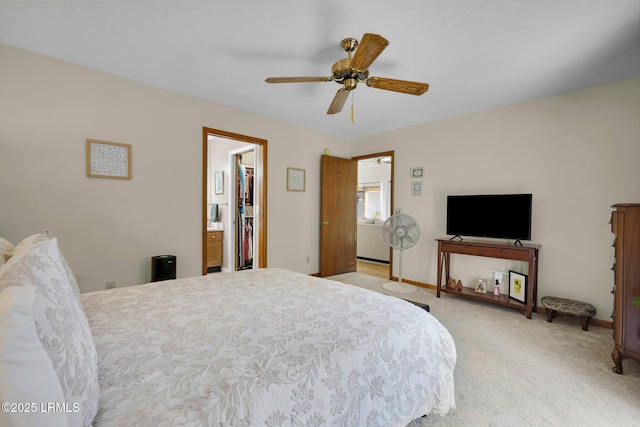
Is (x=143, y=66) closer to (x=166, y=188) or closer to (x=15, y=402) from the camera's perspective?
(x=166, y=188)

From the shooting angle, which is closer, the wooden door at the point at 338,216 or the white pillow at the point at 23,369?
the white pillow at the point at 23,369

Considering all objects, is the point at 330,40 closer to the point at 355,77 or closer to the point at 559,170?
the point at 355,77

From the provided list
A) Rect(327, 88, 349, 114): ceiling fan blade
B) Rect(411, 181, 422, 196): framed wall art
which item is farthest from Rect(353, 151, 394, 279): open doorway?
Rect(327, 88, 349, 114): ceiling fan blade

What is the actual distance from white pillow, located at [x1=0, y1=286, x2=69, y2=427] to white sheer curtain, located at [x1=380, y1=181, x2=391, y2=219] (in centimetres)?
661

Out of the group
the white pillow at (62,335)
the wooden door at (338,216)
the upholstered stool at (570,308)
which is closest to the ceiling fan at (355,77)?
the white pillow at (62,335)

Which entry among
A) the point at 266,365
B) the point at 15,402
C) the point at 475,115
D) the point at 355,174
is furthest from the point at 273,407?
the point at 355,174

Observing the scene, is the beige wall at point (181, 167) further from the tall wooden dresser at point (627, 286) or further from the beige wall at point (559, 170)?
the tall wooden dresser at point (627, 286)

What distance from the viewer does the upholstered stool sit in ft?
8.57

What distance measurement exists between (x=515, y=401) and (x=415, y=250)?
2.60 metres

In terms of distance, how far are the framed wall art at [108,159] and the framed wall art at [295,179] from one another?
2021 mm

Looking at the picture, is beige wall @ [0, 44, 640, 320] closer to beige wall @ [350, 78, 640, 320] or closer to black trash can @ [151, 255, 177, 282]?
beige wall @ [350, 78, 640, 320]

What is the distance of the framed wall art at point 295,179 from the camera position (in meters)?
4.17

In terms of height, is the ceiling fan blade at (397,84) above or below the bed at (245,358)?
above

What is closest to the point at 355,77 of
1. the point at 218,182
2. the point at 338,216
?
the point at 338,216
